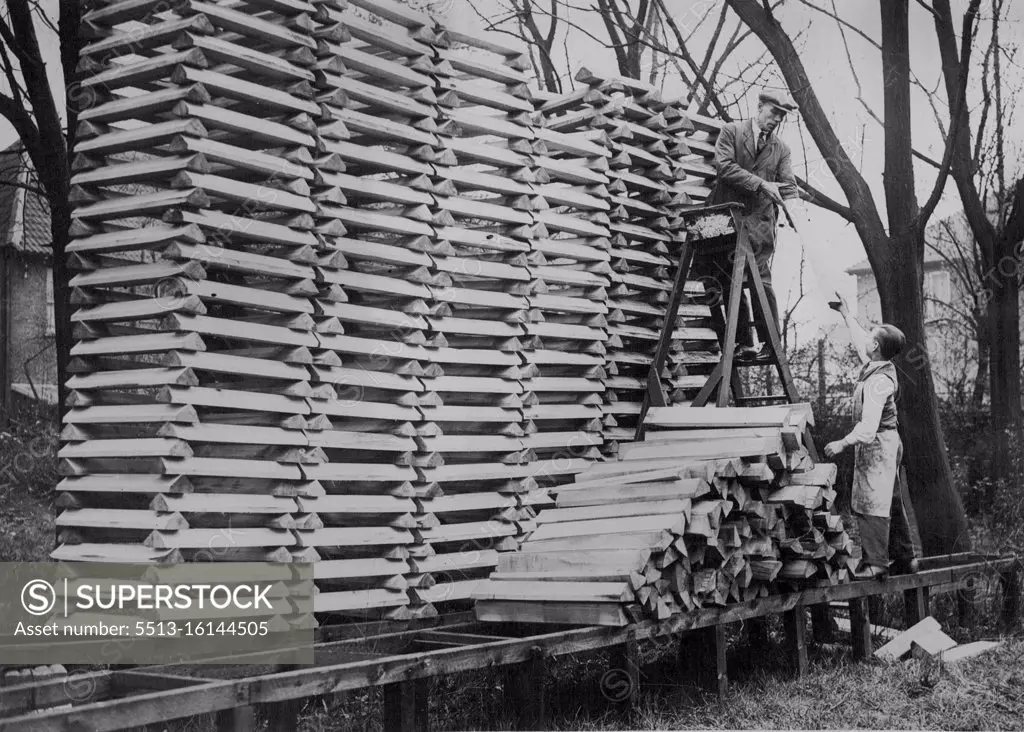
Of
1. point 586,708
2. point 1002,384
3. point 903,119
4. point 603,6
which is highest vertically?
point 603,6

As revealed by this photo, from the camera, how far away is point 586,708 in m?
6.72

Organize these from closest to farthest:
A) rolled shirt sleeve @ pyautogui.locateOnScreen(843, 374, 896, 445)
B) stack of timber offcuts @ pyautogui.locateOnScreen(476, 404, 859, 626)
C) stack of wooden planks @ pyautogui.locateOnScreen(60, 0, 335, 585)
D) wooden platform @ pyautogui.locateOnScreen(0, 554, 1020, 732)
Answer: wooden platform @ pyautogui.locateOnScreen(0, 554, 1020, 732) → stack of wooden planks @ pyautogui.locateOnScreen(60, 0, 335, 585) → stack of timber offcuts @ pyautogui.locateOnScreen(476, 404, 859, 626) → rolled shirt sleeve @ pyautogui.locateOnScreen(843, 374, 896, 445)

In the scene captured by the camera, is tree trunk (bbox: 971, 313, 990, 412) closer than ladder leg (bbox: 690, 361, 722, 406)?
No

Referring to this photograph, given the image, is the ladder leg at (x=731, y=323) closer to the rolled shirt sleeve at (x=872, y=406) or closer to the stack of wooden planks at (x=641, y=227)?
the stack of wooden planks at (x=641, y=227)

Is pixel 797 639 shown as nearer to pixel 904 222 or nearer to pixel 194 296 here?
pixel 904 222

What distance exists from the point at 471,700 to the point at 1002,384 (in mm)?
8282

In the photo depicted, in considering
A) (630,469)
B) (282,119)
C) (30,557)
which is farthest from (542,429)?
(30,557)

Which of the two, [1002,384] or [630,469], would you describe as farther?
[1002,384]

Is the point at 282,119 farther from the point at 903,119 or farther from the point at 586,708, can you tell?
the point at 903,119

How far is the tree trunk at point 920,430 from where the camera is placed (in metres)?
10.2

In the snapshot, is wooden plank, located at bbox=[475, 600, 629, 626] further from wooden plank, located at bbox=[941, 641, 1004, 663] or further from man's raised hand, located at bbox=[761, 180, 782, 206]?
man's raised hand, located at bbox=[761, 180, 782, 206]

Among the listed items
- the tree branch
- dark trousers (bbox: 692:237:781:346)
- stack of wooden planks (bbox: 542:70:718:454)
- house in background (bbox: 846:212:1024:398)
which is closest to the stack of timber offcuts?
stack of wooden planks (bbox: 542:70:718:454)

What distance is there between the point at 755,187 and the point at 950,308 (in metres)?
15.9

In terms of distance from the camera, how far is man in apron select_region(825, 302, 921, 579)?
8117 millimetres
